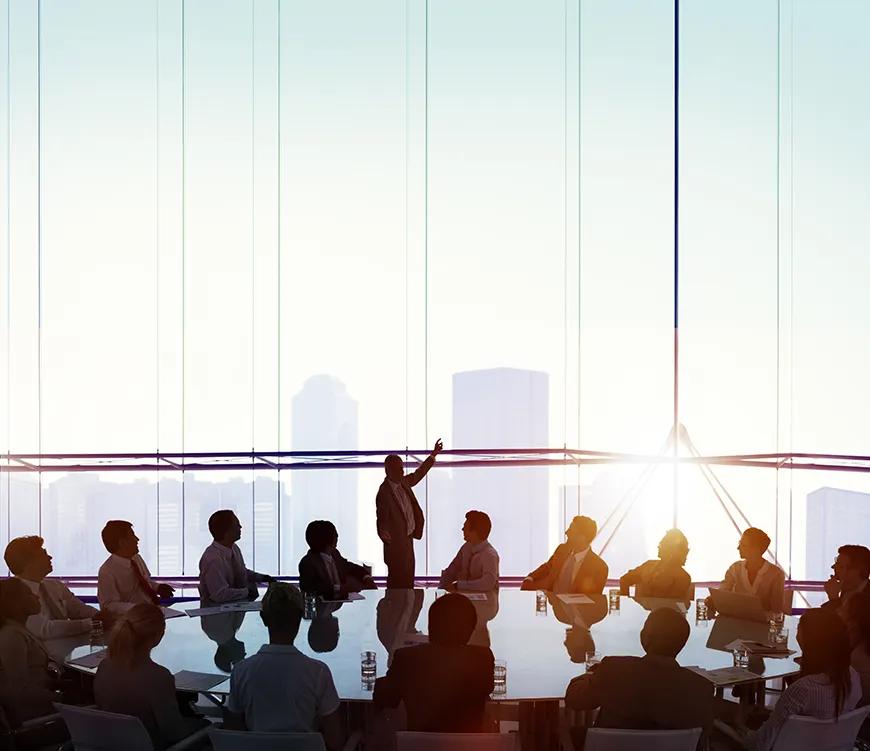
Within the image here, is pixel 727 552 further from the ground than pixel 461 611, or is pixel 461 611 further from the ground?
pixel 461 611

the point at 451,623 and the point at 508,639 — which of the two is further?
the point at 508,639

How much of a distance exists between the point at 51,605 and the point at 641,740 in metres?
2.53

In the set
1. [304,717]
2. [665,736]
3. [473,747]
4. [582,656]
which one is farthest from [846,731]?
[304,717]

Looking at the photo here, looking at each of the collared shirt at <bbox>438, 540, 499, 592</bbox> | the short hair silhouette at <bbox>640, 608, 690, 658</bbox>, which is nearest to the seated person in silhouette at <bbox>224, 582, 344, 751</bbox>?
the short hair silhouette at <bbox>640, 608, 690, 658</bbox>

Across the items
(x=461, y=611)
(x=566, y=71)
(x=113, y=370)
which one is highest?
(x=566, y=71)

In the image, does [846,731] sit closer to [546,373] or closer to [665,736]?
[665,736]

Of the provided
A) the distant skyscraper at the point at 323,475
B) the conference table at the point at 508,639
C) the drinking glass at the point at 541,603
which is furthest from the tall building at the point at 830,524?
the distant skyscraper at the point at 323,475

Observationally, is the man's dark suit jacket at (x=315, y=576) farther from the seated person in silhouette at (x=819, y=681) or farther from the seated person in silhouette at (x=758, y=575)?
the seated person in silhouette at (x=819, y=681)

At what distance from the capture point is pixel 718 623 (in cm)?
367

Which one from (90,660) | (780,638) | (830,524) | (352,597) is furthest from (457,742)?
(830,524)

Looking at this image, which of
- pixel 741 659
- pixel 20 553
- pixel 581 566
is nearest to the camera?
pixel 741 659

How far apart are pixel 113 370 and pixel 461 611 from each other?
549cm

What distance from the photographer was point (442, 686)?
2443 mm

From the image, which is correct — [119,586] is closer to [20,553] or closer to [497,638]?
[20,553]
